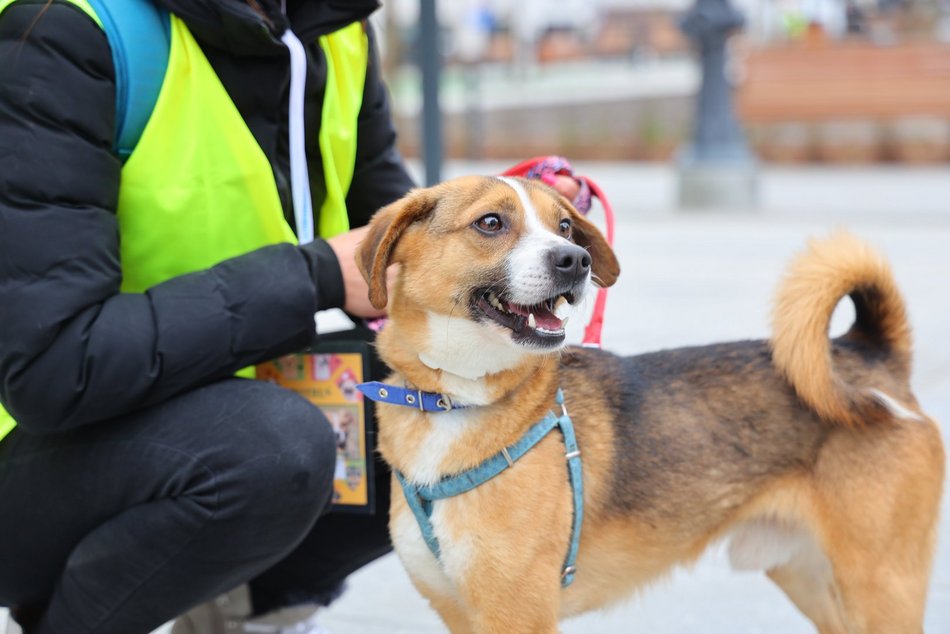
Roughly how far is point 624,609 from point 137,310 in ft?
5.70

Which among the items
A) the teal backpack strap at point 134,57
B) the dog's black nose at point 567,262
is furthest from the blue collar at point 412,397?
the teal backpack strap at point 134,57

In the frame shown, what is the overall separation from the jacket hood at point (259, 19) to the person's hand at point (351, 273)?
1.36 feet

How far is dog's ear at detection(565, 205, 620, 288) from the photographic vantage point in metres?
2.57

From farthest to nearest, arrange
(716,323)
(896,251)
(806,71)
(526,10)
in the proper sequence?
(526,10)
(806,71)
(896,251)
(716,323)

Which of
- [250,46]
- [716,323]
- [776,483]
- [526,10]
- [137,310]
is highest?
[250,46]

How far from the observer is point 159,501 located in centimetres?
241

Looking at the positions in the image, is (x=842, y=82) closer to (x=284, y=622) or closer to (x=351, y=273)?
(x=284, y=622)

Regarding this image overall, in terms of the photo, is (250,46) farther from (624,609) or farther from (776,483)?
(624,609)

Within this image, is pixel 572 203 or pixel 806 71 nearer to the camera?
pixel 572 203

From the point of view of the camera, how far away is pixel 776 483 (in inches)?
104

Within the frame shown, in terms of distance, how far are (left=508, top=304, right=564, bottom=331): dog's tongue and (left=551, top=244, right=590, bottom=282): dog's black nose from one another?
112 millimetres

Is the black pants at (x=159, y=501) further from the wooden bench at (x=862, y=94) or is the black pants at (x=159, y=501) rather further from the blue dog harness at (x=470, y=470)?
the wooden bench at (x=862, y=94)

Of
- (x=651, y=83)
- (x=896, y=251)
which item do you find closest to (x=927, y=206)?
(x=896, y=251)

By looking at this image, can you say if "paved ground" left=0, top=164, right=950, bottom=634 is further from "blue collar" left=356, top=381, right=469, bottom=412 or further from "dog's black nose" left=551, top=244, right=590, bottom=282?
"dog's black nose" left=551, top=244, right=590, bottom=282
